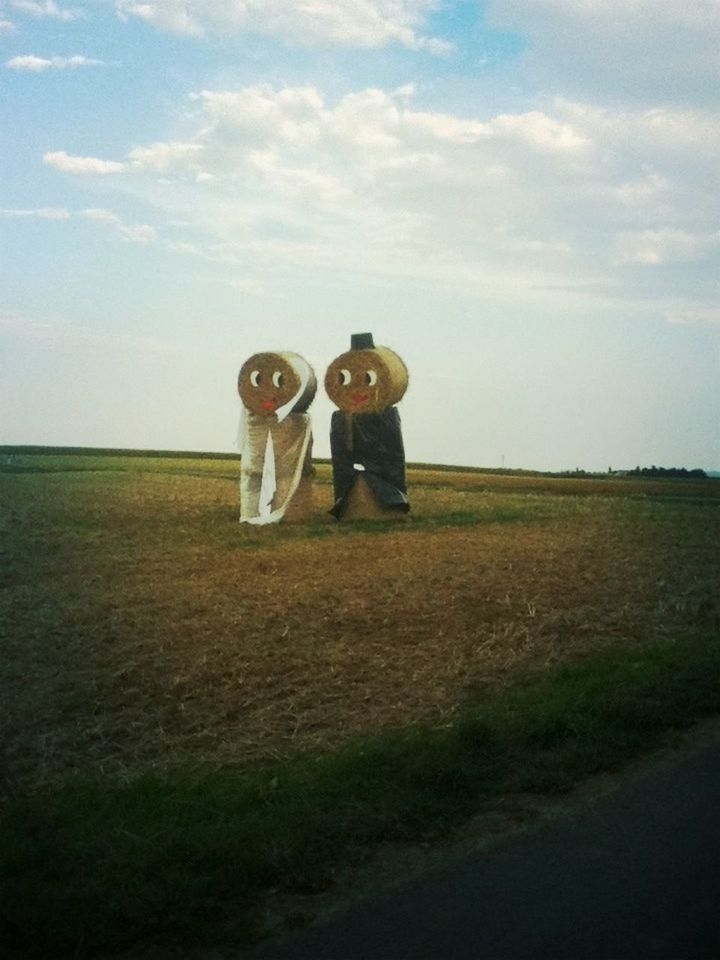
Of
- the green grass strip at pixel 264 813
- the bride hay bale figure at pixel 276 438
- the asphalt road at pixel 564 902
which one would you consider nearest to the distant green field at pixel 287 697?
the green grass strip at pixel 264 813

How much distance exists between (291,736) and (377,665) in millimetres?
1801

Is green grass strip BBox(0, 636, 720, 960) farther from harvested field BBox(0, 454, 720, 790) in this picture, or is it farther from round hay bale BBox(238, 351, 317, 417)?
round hay bale BBox(238, 351, 317, 417)

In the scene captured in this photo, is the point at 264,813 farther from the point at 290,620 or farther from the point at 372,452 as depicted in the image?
the point at 372,452

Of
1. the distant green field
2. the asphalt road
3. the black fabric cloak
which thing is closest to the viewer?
the asphalt road

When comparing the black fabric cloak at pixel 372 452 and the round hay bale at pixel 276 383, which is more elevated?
the round hay bale at pixel 276 383

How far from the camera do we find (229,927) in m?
4.27

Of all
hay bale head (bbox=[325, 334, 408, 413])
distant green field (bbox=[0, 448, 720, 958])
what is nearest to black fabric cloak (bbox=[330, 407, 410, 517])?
hay bale head (bbox=[325, 334, 408, 413])

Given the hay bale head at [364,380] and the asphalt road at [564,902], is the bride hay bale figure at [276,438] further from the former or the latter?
the asphalt road at [564,902]

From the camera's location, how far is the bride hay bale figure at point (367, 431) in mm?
20625

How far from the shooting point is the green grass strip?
4355 millimetres

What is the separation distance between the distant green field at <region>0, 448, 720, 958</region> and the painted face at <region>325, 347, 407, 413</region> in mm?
3657

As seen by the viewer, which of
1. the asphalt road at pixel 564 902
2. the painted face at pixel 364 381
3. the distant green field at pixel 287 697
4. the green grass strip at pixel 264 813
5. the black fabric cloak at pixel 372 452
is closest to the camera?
the asphalt road at pixel 564 902

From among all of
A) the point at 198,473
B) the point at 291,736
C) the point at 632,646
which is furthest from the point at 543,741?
the point at 198,473

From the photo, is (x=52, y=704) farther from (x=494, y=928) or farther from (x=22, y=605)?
(x=494, y=928)
